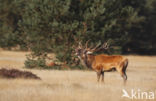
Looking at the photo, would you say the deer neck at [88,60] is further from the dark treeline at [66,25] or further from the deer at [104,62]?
the dark treeline at [66,25]

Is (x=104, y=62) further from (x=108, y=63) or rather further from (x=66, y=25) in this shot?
(x=66, y=25)

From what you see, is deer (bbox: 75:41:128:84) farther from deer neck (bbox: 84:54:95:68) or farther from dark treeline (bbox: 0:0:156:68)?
dark treeline (bbox: 0:0:156:68)

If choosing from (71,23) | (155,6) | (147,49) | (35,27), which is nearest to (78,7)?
(71,23)

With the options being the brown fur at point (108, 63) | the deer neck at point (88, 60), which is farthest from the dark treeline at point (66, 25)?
the brown fur at point (108, 63)

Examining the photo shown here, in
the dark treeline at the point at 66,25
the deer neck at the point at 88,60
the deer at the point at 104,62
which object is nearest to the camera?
the deer at the point at 104,62

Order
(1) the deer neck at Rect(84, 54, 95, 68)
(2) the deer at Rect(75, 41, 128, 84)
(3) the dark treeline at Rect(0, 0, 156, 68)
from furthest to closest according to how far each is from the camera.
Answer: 1. (3) the dark treeline at Rect(0, 0, 156, 68)
2. (1) the deer neck at Rect(84, 54, 95, 68)
3. (2) the deer at Rect(75, 41, 128, 84)

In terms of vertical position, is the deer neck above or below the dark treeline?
below

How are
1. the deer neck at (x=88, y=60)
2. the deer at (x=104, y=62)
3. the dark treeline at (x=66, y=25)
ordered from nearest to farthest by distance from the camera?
the deer at (x=104, y=62)
the deer neck at (x=88, y=60)
the dark treeline at (x=66, y=25)

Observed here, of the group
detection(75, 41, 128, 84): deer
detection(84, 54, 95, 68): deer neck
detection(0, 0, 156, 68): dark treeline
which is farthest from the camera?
detection(0, 0, 156, 68): dark treeline

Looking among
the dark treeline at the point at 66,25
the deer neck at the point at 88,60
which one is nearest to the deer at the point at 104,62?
the deer neck at the point at 88,60

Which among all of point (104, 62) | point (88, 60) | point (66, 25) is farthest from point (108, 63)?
point (66, 25)

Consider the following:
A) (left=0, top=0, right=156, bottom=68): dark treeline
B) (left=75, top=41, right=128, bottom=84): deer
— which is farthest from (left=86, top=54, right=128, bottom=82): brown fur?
(left=0, top=0, right=156, bottom=68): dark treeline

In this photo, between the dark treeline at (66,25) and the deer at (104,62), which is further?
the dark treeline at (66,25)

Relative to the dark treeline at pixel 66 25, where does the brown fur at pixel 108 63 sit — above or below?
below
